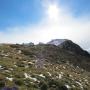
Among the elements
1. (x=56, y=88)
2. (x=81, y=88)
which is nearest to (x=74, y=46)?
(x=81, y=88)

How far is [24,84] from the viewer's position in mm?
22172

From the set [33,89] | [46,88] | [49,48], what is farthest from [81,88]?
[49,48]

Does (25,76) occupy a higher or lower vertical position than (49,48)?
lower

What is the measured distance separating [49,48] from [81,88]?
41099 mm

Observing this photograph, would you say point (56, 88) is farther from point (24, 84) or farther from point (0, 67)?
point (0, 67)

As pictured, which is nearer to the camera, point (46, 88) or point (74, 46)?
point (46, 88)

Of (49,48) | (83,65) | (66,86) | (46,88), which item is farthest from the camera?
(49,48)

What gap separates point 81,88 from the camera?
97.5 feet

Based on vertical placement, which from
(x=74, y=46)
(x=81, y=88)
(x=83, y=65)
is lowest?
(x=81, y=88)

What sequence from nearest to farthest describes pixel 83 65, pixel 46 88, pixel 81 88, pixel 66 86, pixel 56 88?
pixel 46 88, pixel 56 88, pixel 66 86, pixel 81 88, pixel 83 65

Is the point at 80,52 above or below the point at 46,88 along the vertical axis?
above

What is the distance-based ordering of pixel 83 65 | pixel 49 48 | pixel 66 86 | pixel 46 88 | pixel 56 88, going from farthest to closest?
pixel 49 48, pixel 83 65, pixel 66 86, pixel 56 88, pixel 46 88

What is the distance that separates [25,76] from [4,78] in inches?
152

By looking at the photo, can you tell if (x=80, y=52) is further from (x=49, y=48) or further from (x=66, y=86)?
(x=66, y=86)
